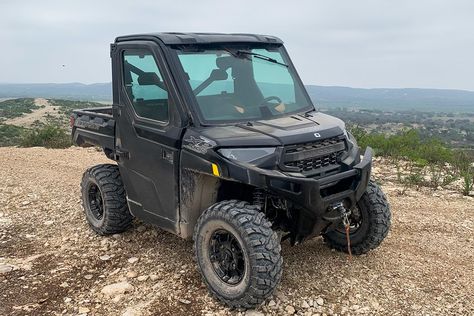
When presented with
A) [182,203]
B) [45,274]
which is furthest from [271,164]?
[45,274]

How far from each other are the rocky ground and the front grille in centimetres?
105

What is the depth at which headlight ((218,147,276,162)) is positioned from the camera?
3824 mm

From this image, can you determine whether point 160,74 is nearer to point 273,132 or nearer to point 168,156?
point 168,156

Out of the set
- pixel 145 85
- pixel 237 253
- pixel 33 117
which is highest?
pixel 145 85

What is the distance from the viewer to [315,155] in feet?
13.3

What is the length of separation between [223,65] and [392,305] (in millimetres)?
2532

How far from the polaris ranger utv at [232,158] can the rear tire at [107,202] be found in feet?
0.11

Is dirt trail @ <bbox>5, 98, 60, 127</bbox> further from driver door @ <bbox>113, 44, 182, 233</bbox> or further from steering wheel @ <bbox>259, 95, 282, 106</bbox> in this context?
steering wheel @ <bbox>259, 95, 282, 106</bbox>

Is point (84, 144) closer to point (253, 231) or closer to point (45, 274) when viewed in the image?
point (45, 274)

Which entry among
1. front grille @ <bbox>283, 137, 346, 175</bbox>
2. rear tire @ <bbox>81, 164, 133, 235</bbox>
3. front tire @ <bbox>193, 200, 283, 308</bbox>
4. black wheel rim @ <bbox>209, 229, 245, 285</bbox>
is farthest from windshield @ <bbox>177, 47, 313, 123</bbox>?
rear tire @ <bbox>81, 164, 133, 235</bbox>

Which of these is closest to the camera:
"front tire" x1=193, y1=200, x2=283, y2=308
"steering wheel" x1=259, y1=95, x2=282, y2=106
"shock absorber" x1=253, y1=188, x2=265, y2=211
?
"front tire" x1=193, y1=200, x2=283, y2=308

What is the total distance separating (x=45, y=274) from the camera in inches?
185

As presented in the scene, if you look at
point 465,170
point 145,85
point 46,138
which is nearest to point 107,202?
point 145,85

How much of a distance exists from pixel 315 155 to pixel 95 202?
293 centimetres
